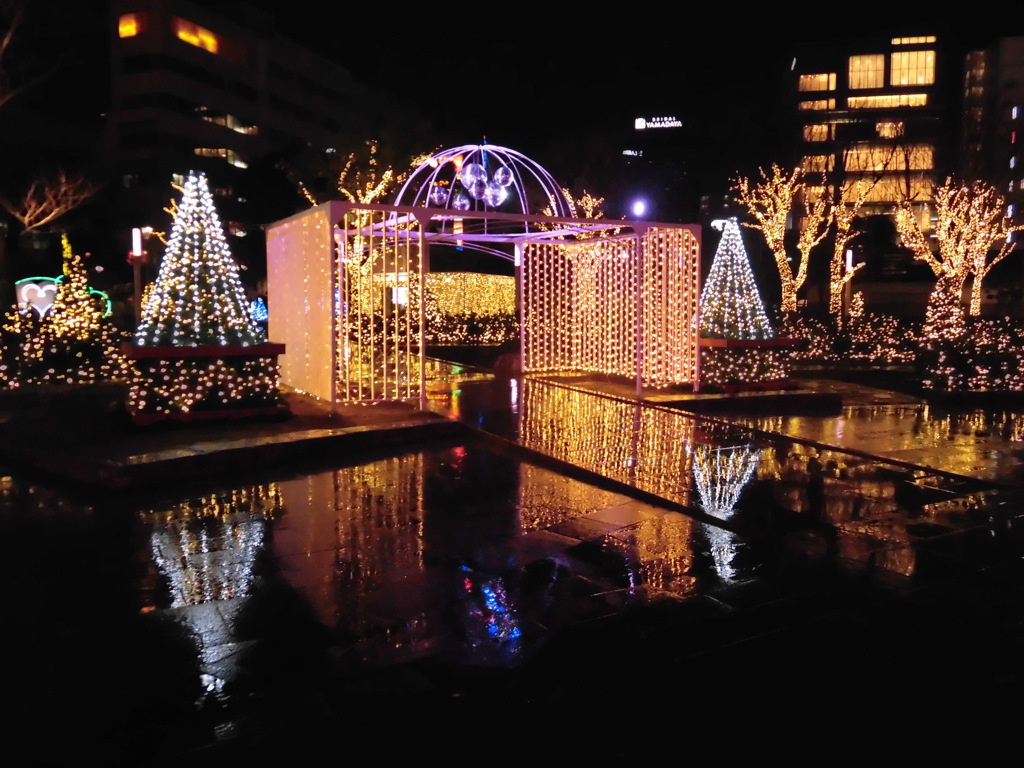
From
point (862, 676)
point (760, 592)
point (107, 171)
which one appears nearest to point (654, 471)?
point (760, 592)

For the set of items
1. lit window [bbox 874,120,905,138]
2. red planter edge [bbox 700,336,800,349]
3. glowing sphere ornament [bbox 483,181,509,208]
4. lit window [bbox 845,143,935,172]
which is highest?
lit window [bbox 874,120,905,138]

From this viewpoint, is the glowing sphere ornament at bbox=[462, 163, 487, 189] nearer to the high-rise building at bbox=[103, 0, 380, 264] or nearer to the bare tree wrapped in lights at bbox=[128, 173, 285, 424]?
the bare tree wrapped in lights at bbox=[128, 173, 285, 424]

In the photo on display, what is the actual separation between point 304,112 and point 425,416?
177 ft

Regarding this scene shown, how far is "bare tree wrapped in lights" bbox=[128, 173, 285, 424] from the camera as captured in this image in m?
10.1

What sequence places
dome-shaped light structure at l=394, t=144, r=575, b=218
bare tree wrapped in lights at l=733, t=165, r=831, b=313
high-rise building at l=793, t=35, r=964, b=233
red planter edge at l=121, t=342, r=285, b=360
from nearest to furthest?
red planter edge at l=121, t=342, r=285, b=360 < dome-shaped light structure at l=394, t=144, r=575, b=218 < bare tree wrapped in lights at l=733, t=165, r=831, b=313 < high-rise building at l=793, t=35, r=964, b=233

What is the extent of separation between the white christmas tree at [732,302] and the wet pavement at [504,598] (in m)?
3.75

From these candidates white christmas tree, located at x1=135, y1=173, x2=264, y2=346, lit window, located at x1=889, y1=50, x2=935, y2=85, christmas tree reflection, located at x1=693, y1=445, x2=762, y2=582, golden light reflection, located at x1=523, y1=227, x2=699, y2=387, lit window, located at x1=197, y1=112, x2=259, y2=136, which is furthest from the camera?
lit window, located at x1=889, y1=50, x2=935, y2=85

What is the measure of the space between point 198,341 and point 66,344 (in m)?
6.44

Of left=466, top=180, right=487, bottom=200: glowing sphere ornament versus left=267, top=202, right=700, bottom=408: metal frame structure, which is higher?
left=466, top=180, right=487, bottom=200: glowing sphere ornament

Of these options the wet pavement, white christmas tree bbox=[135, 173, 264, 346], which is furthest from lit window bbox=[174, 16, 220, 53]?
the wet pavement

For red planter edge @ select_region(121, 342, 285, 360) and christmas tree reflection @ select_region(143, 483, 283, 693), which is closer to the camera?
christmas tree reflection @ select_region(143, 483, 283, 693)

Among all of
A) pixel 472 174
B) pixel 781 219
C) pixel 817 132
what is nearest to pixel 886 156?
pixel 817 132

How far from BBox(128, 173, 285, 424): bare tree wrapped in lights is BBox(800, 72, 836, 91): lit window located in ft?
179

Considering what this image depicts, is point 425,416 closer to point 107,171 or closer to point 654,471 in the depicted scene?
point 654,471
